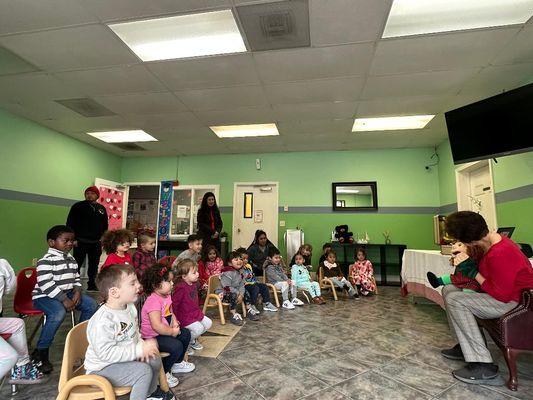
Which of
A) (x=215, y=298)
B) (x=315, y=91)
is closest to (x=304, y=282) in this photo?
(x=215, y=298)

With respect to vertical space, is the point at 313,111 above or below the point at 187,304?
above

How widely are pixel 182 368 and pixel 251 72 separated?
2993 mm

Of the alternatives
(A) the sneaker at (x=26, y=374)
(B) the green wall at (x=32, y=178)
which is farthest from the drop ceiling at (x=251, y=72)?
(A) the sneaker at (x=26, y=374)

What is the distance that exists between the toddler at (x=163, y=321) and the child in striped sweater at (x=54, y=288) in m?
0.71

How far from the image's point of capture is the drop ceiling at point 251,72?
253cm

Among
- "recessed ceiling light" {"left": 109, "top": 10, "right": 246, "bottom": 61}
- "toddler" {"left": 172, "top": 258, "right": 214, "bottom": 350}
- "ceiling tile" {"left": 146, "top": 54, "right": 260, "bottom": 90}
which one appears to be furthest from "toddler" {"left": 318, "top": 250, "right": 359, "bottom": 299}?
"recessed ceiling light" {"left": 109, "top": 10, "right": 246, "bottom": 61}

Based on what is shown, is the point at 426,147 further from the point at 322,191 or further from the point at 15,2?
the point at 15,2

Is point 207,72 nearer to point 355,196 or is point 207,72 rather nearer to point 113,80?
point 113,80

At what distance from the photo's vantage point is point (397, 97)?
3.94 metres

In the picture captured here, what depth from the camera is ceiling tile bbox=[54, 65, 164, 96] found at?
3344mm

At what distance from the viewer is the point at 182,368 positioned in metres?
1.94

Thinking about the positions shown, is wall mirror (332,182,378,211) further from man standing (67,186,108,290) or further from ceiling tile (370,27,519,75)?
man standing (67,186,108,290)

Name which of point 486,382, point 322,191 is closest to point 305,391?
point 486,382

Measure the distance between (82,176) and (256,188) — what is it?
11.9 ft
